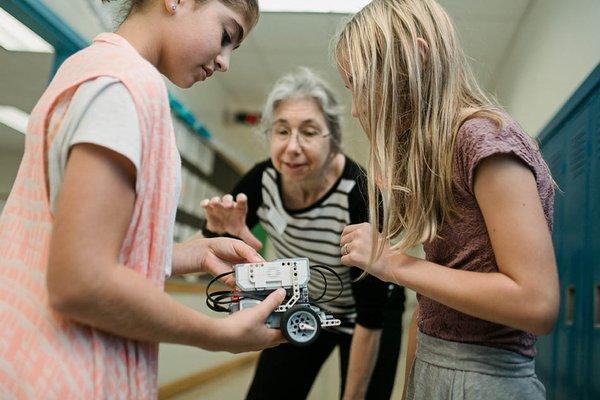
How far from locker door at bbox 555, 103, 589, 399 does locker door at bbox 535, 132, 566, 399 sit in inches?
1.5

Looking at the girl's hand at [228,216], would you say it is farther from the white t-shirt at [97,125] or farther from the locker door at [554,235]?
the locker door at [554,235]

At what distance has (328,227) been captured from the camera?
161 centimetres

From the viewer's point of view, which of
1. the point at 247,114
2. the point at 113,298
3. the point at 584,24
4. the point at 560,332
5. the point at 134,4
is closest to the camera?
the point at 113,298

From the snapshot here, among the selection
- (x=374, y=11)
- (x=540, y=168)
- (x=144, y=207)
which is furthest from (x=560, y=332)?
(x=144, y=207)

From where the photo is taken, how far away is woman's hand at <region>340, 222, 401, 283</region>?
2.73ft

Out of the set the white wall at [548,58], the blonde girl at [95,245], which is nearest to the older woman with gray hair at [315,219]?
the blonde girl at [95,245]

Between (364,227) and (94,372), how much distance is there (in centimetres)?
49

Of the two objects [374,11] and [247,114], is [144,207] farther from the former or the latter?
[247,114]

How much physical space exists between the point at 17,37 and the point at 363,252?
1.54 metres

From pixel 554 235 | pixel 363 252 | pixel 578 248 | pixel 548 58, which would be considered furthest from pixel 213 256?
pixel 548 58

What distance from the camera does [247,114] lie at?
495 cm

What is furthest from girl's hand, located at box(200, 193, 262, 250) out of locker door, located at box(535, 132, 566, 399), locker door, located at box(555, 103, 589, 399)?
locker door, located at box(535, 132, 566, 399)

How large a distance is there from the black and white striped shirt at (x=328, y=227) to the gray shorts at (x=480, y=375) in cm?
66

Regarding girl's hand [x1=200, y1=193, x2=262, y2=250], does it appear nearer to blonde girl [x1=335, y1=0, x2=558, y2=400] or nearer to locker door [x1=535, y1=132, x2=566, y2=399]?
blonde girl [x1=335, y1=0, x2=558, y2=400]
